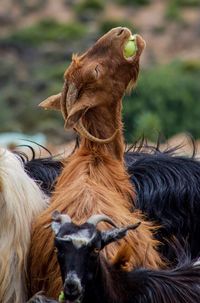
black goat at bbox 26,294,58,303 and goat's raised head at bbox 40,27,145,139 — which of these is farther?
goat's raised head at bbox 40,27,145,139

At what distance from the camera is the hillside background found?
33281 millimetres

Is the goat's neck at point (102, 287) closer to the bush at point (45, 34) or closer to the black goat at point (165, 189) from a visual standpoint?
the black goat at point (165, 189)

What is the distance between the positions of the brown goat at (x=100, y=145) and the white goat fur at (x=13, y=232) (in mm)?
73

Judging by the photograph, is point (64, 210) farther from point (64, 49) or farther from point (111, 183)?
point (64, 49)

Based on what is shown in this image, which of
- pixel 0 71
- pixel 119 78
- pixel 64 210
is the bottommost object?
pixel 0 71

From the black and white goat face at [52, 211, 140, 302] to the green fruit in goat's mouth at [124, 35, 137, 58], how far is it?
1495 millimetres

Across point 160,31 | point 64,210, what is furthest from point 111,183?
point 160,31

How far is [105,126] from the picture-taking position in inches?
307

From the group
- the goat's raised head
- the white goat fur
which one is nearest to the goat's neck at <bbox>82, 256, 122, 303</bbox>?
the white goat fur

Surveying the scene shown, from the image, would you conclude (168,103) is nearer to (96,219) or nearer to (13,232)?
(13,232)

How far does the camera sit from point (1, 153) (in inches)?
298

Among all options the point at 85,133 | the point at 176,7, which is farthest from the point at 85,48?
the point at 85,133

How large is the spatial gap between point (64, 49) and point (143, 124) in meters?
27.2

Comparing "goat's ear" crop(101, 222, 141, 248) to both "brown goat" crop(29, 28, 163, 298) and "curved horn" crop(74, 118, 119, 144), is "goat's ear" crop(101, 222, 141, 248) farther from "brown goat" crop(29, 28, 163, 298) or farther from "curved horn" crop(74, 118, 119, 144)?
"curved horn" crop(74, 118, 119, 144)
